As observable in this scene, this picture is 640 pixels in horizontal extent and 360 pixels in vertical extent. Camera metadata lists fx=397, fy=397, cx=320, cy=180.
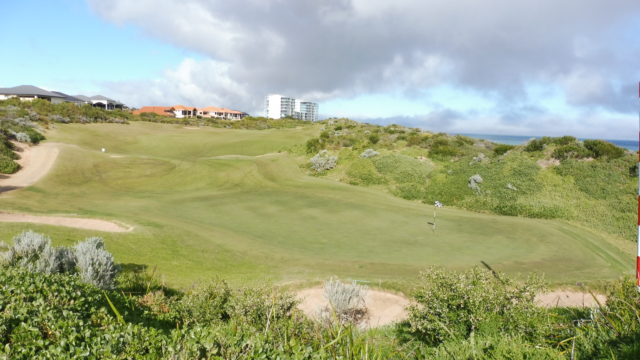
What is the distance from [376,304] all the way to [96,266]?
719cm

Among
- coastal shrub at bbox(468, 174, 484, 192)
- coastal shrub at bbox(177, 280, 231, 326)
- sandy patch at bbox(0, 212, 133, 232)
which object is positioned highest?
coastal shrub at bbox(468, 174, 484, 192)

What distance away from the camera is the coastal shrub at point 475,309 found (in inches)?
257

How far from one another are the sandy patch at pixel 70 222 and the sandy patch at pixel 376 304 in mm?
8990

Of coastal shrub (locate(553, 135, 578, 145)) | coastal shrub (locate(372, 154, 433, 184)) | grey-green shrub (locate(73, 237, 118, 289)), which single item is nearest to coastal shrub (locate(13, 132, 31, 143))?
coastal shrub (locate(372, 154, 433, 184))

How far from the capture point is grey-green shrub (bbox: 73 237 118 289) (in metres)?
9.16

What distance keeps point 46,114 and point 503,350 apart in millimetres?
74842

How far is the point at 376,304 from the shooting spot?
11.1 meters

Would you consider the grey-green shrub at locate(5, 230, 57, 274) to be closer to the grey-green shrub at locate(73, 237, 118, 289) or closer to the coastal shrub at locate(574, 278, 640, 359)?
the grey-green shrub at locate(73, 237, 118, 289)

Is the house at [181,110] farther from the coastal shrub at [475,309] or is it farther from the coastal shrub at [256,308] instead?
the coastal shrub at [475,309]

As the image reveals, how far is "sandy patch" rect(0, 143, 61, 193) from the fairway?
1.21 metres

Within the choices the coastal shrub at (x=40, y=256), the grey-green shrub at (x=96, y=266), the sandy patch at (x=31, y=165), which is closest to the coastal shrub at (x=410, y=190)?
the grey-green shrub at (x=96, y=266)

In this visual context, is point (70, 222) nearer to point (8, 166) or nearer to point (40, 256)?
point (40, 256)

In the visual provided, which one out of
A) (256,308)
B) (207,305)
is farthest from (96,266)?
(256,308)

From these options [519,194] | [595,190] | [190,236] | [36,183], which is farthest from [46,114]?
[595,190]
